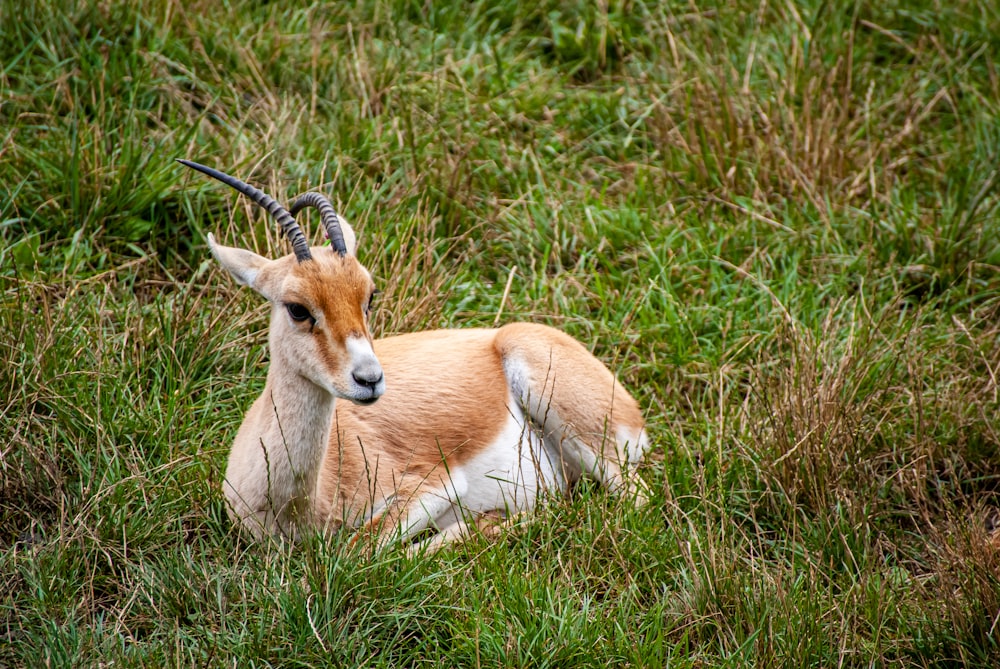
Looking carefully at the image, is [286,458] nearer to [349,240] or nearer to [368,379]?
[368,379]

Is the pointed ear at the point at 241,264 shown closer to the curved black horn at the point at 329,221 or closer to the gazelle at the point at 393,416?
the gazelle at the point at 393,416

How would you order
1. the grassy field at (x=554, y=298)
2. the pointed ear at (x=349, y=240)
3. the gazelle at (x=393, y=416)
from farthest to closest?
the pointed ear at (x=349, y=240)
the gazelle at (x=393, y=416)
the grassy field at (x=554, y=298)

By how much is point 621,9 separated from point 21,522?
5.34 meters

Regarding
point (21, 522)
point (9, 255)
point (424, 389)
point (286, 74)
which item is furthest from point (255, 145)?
point (21, 522)

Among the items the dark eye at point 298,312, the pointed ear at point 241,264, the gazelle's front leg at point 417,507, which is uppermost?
the pointed ear at point 241,264

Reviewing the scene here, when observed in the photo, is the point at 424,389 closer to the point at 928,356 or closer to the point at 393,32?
the point at 928,356

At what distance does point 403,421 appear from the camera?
15.7ft

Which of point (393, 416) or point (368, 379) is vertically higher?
point (368, 379)

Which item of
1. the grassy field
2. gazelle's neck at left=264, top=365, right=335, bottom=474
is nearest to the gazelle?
gazelle's neck at left=264, top=365, right=335, bottom=474

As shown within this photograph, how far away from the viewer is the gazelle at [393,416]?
4.01 m

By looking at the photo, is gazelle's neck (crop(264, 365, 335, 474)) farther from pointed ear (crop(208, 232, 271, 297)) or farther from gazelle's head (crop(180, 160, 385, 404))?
pointed ear (crop(208, 232, 271, 297))

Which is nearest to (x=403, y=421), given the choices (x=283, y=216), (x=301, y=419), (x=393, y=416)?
(x=393, y=416)

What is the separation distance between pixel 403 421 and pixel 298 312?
95 cm

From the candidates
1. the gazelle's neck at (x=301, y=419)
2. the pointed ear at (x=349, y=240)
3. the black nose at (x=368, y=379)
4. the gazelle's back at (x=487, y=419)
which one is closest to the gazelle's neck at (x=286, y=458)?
the gazelle's neck at (x=301, y=419)
